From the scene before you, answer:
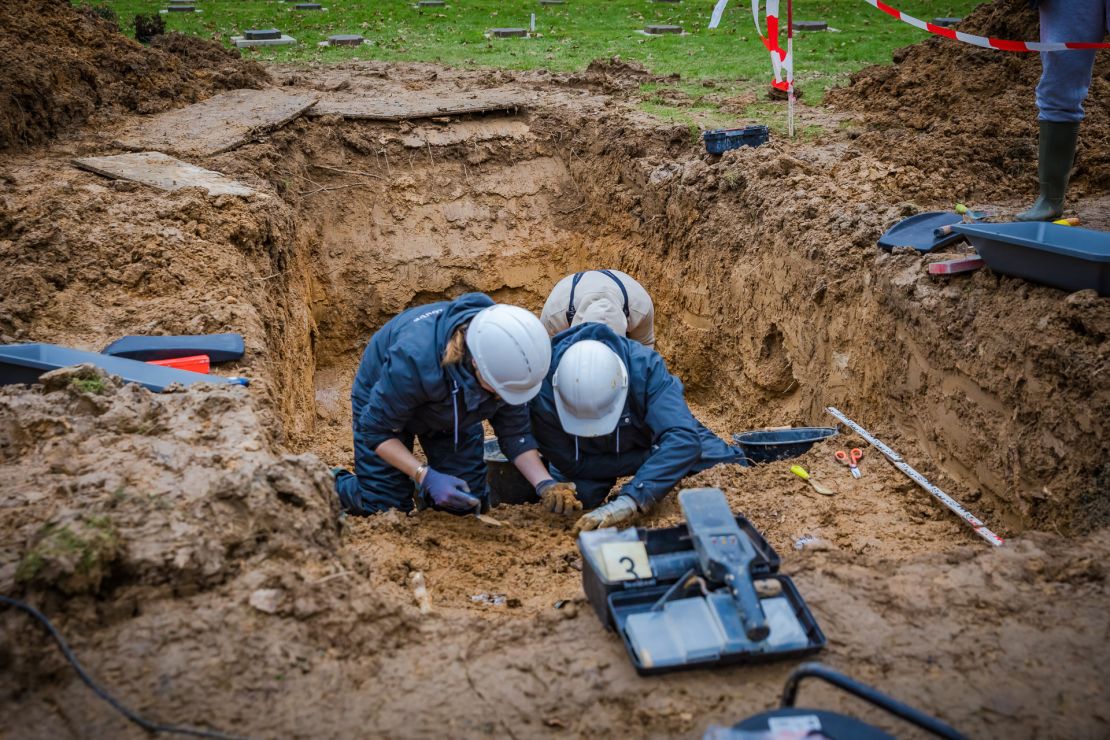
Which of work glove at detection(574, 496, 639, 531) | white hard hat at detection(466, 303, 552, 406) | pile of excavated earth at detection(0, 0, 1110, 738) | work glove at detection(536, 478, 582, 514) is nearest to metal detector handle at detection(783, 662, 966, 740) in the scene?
pile of excavated earth at detection(0, 0, 1110, 738)

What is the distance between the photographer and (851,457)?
4828 mm

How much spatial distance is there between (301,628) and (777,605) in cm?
155

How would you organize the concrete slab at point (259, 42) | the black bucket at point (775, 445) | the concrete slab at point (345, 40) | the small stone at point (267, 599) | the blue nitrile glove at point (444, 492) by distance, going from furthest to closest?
the concrete slab at point (345, 40)
the concrete slab at point (259, 42)
the black bucket at point (775, 445)
the blue nitrile glove at point (444, 492)
the small stone at point (267, 599)

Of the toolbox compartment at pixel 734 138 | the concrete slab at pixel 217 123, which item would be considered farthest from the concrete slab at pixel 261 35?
the toolbox compartment at pixel 734 138

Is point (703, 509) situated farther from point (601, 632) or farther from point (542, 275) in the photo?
point (542, 275)

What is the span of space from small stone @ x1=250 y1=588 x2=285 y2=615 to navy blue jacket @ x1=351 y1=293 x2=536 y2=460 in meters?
1.49

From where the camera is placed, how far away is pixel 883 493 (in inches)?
177

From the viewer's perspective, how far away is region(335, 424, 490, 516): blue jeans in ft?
15.8

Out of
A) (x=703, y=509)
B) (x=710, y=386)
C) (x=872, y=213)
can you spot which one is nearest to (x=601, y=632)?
(x=703, y=509)

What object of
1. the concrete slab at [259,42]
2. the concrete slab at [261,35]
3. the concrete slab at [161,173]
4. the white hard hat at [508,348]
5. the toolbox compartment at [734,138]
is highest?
the concrete slab at [261,35]

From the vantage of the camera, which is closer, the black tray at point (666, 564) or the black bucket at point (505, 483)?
the black tray at point (666, 564)

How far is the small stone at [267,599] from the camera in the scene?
2.82 meters

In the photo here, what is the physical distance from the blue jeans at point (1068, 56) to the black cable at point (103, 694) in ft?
16.5

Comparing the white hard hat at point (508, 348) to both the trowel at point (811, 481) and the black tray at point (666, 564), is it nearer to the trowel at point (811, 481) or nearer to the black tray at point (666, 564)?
the black tray at point (666, 564)
